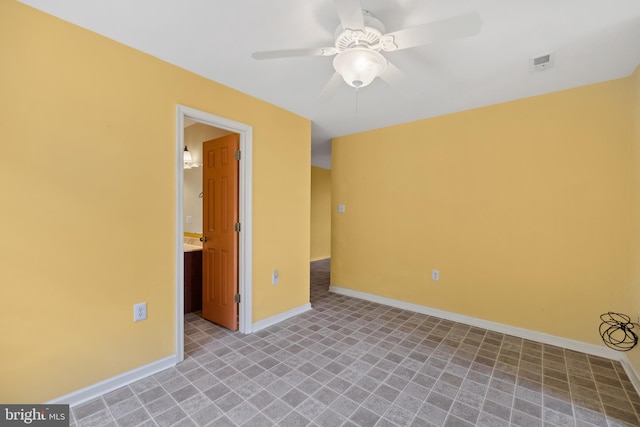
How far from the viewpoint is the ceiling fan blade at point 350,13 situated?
1.13 metres

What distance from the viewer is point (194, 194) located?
4.02 meters

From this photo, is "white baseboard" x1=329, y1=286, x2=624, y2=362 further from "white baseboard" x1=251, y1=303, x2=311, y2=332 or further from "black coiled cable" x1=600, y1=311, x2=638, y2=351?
"white baseboard" x1=251, y1=303, x2=311, y2=332

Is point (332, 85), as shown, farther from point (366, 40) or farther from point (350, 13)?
point (350, 13)

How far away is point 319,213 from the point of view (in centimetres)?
707

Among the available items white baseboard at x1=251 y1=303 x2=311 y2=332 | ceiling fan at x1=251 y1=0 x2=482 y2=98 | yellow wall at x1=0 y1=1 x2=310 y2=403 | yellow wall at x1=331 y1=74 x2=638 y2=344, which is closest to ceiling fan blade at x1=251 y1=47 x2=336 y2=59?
ceiling fan at x1=251 y1=0 x2=482 y2=98

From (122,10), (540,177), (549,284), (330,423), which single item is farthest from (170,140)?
(549,284)

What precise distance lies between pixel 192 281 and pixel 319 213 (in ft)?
13.5

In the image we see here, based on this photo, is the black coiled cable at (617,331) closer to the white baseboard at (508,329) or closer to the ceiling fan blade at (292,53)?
the white baseboard at (508,329)

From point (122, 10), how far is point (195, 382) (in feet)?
8.19

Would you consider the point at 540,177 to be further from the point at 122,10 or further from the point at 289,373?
the point at 122,10

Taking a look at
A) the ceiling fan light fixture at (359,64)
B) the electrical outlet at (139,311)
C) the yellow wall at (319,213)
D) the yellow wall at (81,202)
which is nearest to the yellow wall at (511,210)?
the ceiling fan light fixture at (359,64)

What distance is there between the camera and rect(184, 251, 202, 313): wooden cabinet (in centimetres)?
333

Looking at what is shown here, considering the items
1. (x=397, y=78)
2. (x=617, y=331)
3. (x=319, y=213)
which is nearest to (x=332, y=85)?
(x=397, y=78)

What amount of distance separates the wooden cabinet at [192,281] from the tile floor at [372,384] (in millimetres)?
647
